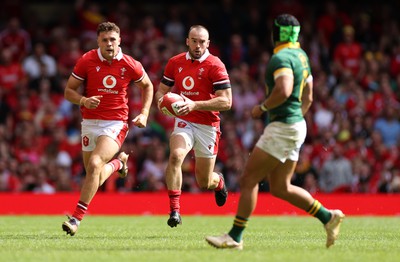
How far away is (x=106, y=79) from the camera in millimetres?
12227

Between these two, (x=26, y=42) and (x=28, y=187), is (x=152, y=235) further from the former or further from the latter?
(x=26, y=42)

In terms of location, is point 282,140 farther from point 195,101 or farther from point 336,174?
point 336,174

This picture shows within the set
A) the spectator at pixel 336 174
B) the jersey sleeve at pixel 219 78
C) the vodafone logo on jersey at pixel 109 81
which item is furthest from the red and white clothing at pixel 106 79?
the spectator at pixel 336 174

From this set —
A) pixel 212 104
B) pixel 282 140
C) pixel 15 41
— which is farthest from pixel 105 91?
pixel 15 41

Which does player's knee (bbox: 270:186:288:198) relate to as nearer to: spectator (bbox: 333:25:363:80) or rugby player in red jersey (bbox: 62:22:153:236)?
rugby player in red jersey (bbox: 62:22:153:236)

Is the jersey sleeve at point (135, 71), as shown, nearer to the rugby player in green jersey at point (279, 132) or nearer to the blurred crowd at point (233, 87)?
the rugby player in green jersey at point (279, 132)

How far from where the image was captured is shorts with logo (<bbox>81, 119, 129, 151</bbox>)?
1216cm

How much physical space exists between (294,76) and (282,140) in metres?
0.64

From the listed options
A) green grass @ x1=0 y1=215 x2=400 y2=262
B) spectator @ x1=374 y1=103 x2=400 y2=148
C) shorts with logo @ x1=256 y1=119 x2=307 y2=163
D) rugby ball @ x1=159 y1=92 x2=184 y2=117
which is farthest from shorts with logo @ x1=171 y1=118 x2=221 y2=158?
spectator @ x1=374 y1=103 x2=400 y2=148

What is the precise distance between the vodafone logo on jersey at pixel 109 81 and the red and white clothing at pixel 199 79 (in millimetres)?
1010

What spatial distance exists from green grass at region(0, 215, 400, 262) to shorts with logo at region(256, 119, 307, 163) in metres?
0.97

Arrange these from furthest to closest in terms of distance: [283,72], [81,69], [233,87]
→ [233,87] < [81,69] < [283,72]

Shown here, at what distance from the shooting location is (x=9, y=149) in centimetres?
2050

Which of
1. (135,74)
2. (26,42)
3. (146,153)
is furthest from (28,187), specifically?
(135,74)
